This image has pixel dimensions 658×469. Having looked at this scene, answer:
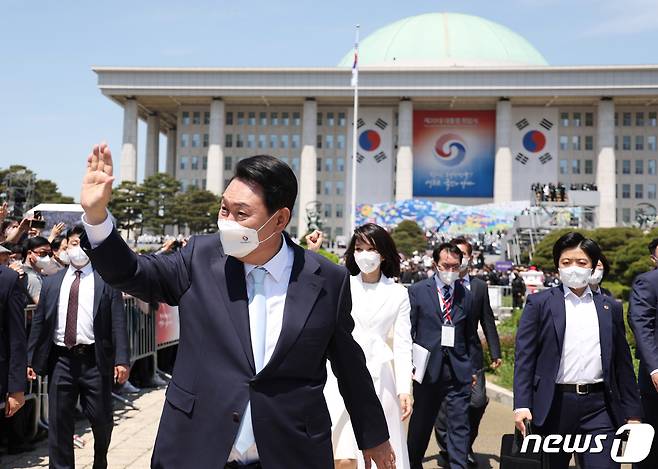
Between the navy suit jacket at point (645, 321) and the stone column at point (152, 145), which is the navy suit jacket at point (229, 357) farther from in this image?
the stone column at point (152, 145)

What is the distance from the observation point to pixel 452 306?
640 cm

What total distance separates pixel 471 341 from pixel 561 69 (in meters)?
73.7

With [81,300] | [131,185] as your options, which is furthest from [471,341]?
[131,185]

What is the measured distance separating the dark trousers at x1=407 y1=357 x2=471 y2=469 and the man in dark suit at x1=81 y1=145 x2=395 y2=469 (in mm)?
3263

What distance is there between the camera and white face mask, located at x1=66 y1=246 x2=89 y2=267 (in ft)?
17.7

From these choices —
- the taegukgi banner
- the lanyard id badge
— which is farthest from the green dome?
the lanyard id badge

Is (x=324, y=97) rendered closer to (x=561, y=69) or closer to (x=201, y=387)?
(x=561, y=69)

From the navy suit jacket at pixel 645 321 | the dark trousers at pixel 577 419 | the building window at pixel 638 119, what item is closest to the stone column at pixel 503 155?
the building window at pixel 638 119

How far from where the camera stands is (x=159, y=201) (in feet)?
229

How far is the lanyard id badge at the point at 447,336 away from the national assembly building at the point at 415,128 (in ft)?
220

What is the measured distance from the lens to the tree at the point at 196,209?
68812mm

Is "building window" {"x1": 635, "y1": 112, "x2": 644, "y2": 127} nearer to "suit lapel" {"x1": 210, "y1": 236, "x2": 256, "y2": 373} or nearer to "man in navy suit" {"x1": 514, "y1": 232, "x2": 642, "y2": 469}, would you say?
"man in navy suit" {"x1": 514, "y1": 232, "x2": 642, "y2": 469}

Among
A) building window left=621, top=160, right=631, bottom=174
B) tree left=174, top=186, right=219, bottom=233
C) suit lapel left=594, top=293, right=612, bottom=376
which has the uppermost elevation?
building window left=621, top=160, right=631, bottom=174

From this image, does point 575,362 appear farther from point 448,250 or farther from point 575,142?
point 575,142
